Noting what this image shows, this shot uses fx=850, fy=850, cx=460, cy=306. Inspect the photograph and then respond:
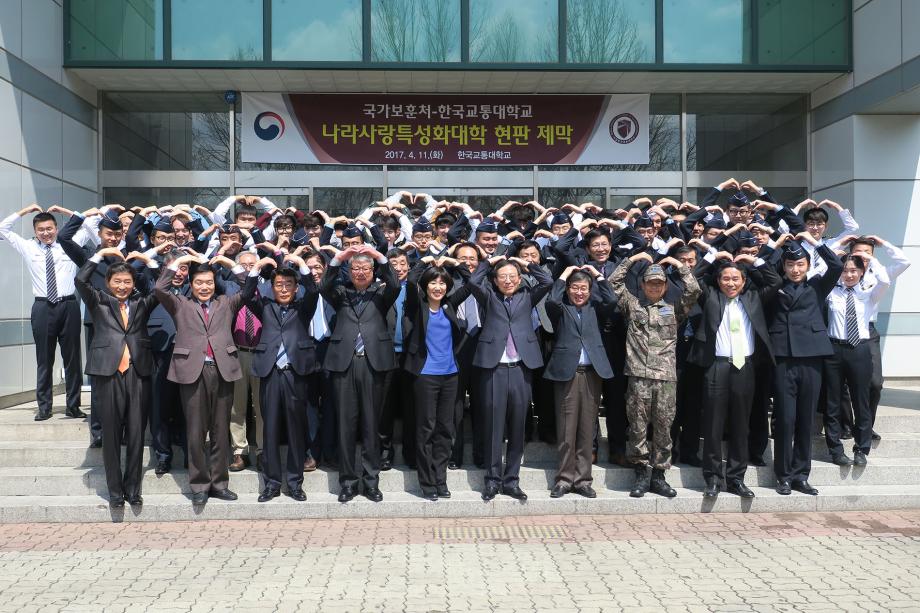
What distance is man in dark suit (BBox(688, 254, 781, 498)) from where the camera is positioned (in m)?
6.92

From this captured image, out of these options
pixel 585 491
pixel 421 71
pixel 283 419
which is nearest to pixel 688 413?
pixel 585 491

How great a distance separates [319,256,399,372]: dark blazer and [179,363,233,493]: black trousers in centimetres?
88

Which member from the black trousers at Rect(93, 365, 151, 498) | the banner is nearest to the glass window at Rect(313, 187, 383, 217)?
the banner

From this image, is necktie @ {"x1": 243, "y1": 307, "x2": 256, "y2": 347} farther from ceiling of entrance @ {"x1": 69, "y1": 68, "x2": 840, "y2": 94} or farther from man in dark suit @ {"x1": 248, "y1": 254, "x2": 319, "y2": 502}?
ceiling of entrance @ {"x1": 69, "y1": 68, "x2": 840, "y2": 94}

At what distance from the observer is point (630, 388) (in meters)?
6.97

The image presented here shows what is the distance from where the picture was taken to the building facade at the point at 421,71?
11.8 m

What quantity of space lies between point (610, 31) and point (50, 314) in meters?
8.22

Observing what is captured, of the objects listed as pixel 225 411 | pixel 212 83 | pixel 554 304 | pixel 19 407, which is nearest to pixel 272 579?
pixel 225 411

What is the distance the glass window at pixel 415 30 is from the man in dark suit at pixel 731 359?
21.0 ft

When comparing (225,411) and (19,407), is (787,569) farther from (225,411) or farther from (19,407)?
(19,407)

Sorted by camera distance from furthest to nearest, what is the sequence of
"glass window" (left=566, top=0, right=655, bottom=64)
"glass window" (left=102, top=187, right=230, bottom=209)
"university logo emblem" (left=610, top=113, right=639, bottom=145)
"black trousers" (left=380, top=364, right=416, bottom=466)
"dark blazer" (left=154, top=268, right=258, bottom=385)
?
"university logo emblem" (left=610, top=113, right=639, bottom=145) → "glass window" (left=102, top=187, right=230, bottom=209) → "glass window" (left=566, top=0, right=655, bottom=64) → "black trousers" (left=380, top=364, right=416, bottom=466) → "dark blazer" (left=154, top=268, right=258, bottom=385)

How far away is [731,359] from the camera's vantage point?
22.7 feet

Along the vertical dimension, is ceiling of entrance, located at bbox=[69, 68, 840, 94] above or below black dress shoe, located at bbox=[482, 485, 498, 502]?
above

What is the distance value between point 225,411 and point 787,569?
168 inches
